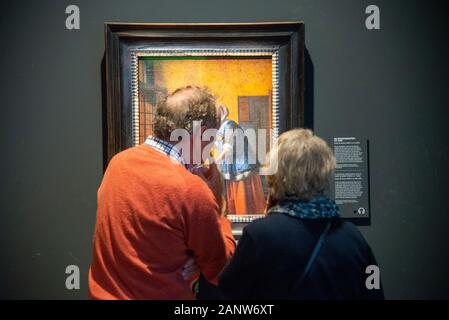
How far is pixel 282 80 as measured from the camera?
6.68ft

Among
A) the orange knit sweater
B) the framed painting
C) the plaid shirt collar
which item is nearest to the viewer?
the orange knit sweater

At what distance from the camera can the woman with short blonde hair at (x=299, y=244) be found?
4.42 feet

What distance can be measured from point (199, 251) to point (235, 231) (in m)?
0.55

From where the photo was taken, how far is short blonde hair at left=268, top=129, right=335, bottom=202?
138cm

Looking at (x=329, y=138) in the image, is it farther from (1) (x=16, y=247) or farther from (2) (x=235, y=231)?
(1) (x=16, y=247)

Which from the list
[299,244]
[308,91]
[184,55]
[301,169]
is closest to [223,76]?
[184,55]

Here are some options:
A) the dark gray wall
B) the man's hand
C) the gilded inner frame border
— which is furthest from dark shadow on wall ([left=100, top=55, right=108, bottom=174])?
the man's hand

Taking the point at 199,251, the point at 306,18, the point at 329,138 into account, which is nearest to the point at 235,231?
the point at 199,251

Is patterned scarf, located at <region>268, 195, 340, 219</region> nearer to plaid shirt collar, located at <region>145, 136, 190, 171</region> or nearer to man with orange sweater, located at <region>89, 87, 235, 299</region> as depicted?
man with orange sweater, located at <region>89, 87, 235, 299</region>

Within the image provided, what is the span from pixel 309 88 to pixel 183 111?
855mm

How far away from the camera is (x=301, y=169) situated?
4.53 ft

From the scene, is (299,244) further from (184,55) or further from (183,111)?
(184,55)

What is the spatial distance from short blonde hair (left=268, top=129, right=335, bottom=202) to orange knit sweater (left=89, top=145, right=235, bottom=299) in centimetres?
29

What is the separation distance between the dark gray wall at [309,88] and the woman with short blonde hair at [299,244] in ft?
2.63
